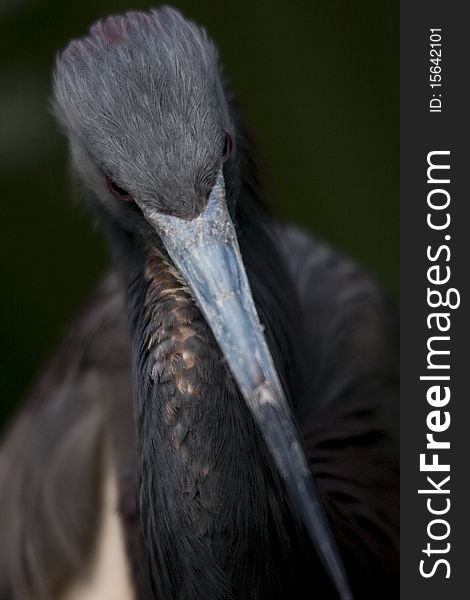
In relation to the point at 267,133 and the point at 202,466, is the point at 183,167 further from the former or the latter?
the point at 267,133

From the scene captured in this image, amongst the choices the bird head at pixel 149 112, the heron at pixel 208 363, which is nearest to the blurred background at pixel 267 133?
the heron at pixel 208 363

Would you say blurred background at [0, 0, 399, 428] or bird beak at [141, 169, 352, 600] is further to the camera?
blurred background at [0, 0, 399, 428]

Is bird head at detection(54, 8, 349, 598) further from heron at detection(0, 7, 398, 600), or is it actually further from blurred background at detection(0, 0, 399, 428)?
blurred background at detection(0, 0, 399, 428)

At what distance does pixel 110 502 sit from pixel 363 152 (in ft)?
3.56

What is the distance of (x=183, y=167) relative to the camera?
1076 millimetres

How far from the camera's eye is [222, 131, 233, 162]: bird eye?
3.69ft

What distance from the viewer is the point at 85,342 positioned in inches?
76.0

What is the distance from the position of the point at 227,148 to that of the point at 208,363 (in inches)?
9.1

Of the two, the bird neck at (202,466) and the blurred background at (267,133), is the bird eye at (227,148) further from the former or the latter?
the blurred background at (267,133)

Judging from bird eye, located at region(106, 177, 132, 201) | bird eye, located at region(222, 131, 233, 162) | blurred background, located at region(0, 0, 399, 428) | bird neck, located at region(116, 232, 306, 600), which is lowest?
bird neck, located at region(116, 232, 306, 600)

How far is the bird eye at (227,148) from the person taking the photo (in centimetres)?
113

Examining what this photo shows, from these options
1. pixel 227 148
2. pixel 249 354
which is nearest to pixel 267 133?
pixel 227 148

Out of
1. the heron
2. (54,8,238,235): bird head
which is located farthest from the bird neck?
(54,8,238,235): bird head

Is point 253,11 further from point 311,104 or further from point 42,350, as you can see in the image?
point 42,350
